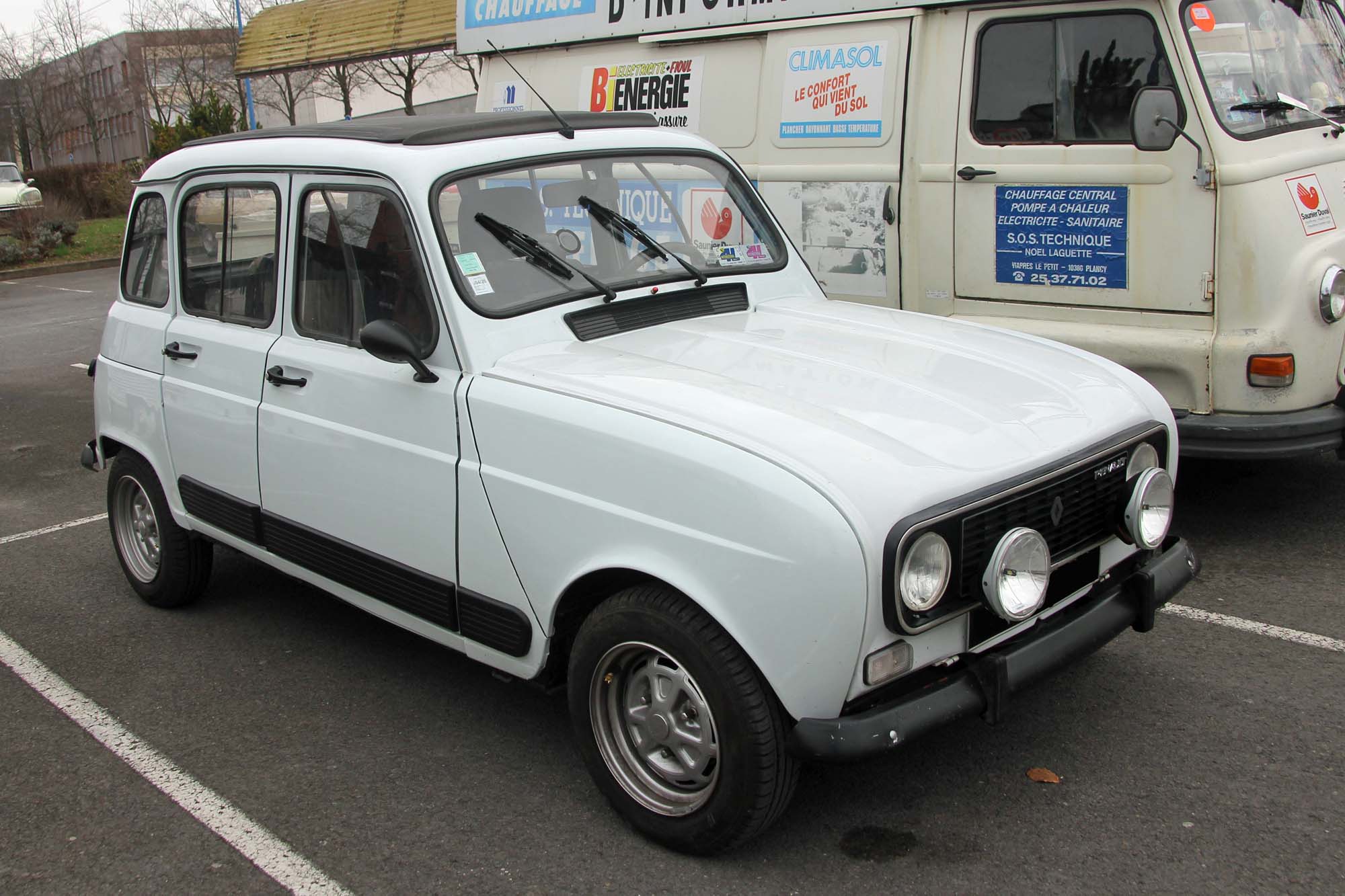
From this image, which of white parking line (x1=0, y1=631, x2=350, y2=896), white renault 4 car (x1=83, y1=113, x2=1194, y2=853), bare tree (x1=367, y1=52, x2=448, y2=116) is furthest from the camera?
bare tree (x1=367, y1=52, x2=448, y2=116)

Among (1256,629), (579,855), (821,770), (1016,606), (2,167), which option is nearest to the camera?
(1016,606)

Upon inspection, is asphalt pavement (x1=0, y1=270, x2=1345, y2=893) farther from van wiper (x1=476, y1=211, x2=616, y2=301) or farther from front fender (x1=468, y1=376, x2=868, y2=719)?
van wiper (x1=476, y1=211, x2=616, y2=301)

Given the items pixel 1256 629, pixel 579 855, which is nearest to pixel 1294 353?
pixel 1256 629

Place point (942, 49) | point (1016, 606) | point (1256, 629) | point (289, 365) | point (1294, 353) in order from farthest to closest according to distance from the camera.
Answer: point (942, 49), point (1294, 353), point (1256, 629), point (289, 365), point (1016, 606)

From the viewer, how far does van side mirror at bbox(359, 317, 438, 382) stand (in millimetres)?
3496

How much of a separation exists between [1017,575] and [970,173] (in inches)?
132

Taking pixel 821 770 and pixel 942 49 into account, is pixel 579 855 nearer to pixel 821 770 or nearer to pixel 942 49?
pixel 821 770

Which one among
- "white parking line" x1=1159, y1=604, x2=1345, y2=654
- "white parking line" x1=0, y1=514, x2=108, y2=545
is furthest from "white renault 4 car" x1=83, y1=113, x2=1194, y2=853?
"white parking line" x1=0, y1=514, x2=108, y2=545

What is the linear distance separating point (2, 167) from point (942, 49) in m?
31.6

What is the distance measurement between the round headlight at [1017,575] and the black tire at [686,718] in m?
0.59

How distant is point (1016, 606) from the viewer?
295 centimetres

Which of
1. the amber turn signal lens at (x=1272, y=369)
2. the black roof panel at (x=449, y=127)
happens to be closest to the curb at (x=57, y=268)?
the black roof panel at (x=449, y=127)

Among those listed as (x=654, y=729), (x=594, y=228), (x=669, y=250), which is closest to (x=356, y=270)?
(x=594, y=228)

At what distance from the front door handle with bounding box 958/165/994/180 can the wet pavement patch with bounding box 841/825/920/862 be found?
11.6 feet
